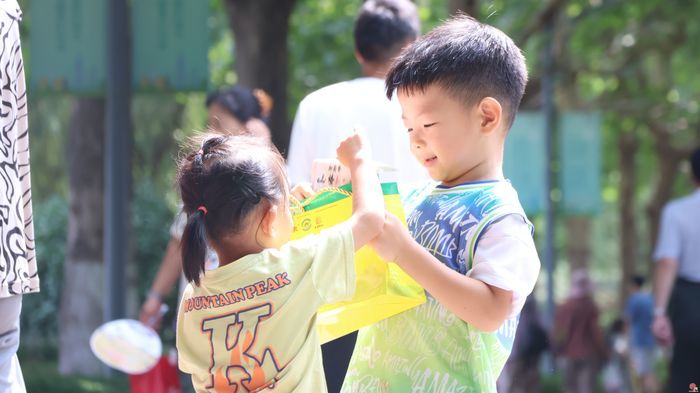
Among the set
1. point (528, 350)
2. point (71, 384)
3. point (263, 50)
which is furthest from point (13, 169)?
point (528, 350)

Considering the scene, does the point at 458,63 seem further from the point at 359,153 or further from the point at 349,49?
the point at 349,49

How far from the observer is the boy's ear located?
245 cm

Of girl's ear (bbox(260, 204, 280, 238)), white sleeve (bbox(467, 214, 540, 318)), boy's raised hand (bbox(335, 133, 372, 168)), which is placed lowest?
white sleeve (bbox(467, 214, 540, 318))

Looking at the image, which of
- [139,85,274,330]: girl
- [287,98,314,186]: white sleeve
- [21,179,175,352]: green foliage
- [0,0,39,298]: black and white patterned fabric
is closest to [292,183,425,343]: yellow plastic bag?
[0,0,39,298]: black and white patterned fabric

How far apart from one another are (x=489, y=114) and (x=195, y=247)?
0.71 m

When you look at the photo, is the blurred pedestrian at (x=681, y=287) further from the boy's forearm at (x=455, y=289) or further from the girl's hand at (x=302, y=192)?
the boy's forearm at (x=455, y=289)

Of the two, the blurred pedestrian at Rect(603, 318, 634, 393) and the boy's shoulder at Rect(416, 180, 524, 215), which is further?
the blurred pedestrian at Rect(603, 318, 634, 393)

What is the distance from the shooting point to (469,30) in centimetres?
254

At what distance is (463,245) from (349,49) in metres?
11.5

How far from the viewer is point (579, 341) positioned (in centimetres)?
1230

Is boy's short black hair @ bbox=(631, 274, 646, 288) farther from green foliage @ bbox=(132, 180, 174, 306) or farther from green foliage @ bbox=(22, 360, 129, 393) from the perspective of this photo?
green foliage @ bbox=(22, 360, 129, 393)

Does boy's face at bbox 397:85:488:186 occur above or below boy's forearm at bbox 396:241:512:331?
above

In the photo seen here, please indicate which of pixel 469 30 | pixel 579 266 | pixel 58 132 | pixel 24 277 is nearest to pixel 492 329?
pixel 469 30

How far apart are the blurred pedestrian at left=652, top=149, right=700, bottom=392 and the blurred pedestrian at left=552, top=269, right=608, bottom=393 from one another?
5789mm
